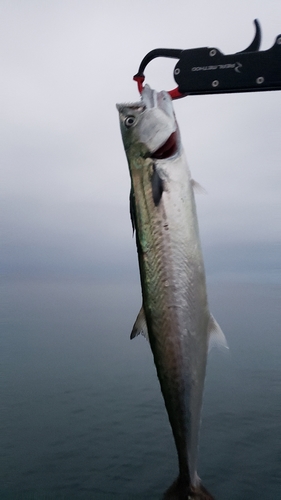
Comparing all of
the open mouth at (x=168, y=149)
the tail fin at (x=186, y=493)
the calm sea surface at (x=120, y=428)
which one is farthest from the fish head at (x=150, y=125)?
the calm sea surface at (x=120, y=428)

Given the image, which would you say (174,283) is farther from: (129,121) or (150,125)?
(129,121)

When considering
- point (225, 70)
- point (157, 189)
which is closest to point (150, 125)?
point (157, 189)

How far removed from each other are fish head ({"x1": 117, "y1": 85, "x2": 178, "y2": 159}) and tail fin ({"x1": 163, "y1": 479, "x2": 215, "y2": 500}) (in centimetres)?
227

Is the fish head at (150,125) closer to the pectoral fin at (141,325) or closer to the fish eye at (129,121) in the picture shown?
the fish eye at (129,121)

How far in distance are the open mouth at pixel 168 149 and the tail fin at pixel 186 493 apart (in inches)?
88.1

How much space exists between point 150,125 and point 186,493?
99.5 inches

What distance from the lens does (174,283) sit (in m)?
2.92

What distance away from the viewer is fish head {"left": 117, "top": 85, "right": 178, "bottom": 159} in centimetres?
304

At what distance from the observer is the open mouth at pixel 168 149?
3.02 meters

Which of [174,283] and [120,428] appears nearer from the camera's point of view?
[174,283]

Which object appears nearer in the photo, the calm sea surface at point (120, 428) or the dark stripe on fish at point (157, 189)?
the dark stripe on fish at point (157, 189)

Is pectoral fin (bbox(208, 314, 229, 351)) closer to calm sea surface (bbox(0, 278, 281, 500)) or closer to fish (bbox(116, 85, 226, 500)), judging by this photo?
fish (bbox(116, 85, 226, 500))

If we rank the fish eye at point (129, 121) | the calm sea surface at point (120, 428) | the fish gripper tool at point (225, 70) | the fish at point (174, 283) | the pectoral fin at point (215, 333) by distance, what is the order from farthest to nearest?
1. the calm sea surface at point (120, 428)
2. the fish gripper tool at point (225, 70)
3. the fish eye at point (129, 121)
4. the pectoral fin at point (215, 333)
5. the fish at point (174, 283)

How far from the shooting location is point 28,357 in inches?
2334
